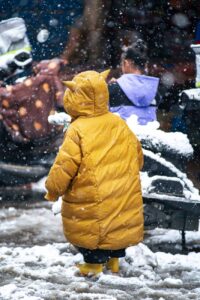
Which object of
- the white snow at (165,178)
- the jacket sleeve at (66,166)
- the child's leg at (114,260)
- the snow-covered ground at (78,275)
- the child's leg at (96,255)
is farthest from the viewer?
the white snow at (165,178)

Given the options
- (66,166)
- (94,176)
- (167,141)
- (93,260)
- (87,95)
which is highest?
(87,95)

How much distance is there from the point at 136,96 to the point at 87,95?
172 centimetres

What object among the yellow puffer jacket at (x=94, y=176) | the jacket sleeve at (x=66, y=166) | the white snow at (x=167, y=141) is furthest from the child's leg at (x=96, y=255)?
the white snow at (x=167, y=141)

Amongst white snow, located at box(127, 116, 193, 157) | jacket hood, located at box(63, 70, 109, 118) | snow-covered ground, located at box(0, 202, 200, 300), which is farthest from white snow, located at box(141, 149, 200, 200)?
jacket hood, located at box(63, 70, 109, 118)

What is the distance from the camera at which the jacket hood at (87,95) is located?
17.5ft

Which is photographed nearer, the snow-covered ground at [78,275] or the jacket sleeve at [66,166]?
the snow-covered ground at [78,275]

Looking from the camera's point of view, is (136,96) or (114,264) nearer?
(114,264)

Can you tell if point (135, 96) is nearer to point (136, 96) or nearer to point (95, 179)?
point (136, 96)

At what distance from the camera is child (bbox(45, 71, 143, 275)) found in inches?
208

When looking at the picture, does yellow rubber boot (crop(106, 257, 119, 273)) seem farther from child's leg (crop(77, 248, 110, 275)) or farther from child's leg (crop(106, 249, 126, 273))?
child's leg (crop(77, 248, 110, 275))

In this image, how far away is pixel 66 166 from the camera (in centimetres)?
526

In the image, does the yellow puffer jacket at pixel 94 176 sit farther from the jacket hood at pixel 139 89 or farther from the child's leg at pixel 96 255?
the jacket hood at pixel 139 89

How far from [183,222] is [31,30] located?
3.64 meters

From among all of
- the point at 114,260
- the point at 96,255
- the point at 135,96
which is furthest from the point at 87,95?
the point at 135,96
